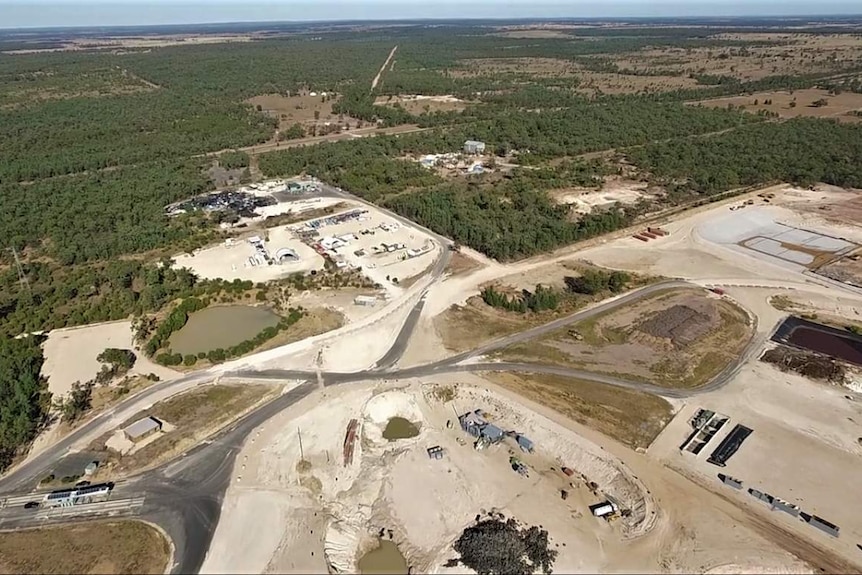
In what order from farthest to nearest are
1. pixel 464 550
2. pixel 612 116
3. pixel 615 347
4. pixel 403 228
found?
pixel 612 116, pixel 403 228, pixel 615 347, pixel 464 550

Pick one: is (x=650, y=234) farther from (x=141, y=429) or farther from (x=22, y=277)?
(x=22, y=277)

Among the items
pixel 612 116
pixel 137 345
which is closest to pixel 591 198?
pixel 612 116

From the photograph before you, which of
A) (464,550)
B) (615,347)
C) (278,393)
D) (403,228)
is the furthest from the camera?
(403,228)

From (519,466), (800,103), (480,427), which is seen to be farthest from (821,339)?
(800,103)

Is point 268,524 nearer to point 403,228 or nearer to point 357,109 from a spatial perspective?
point 403,228

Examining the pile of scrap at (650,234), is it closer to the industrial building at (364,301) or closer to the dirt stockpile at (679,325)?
the dirt stockpile at (679,325)

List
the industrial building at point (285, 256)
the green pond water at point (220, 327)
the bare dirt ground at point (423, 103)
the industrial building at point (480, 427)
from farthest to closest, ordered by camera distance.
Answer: the bare dirt ground at point (423, 103), the industrial building at point (285, 256), the green pond water at point (220, 327), the industrial building at point (480, 427)

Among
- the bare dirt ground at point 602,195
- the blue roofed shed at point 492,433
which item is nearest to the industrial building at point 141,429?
the blue roofed shed at point 492,433
